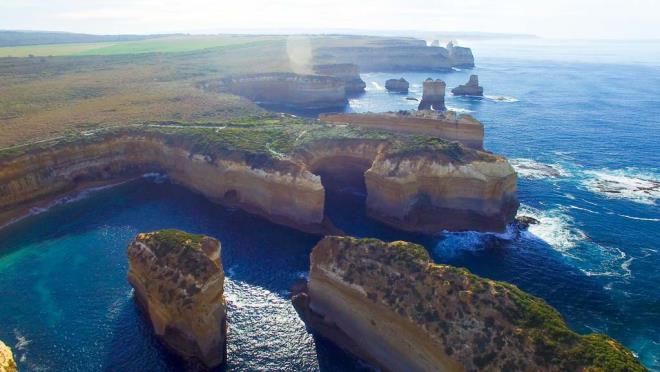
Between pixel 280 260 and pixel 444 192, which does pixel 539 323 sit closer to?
pixel 280 260

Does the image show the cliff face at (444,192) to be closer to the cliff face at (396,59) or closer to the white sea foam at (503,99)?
the white sea foam at (503,99)

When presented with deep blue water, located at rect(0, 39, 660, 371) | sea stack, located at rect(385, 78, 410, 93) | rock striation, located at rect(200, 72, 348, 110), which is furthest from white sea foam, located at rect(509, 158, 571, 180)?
sea stack, located at rect(385, 78, 410, 93)

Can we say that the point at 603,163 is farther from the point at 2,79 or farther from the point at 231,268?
the point at 2,79

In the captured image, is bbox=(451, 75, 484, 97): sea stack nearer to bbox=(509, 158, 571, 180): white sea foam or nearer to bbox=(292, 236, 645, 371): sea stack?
bbox=(509, 158, 571, 180): white sea foam

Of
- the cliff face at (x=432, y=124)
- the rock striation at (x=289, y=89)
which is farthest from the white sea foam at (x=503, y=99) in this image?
the cliff face at (x=432, y=124)

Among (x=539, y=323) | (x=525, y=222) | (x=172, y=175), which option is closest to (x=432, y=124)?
(x=525, y=222)
